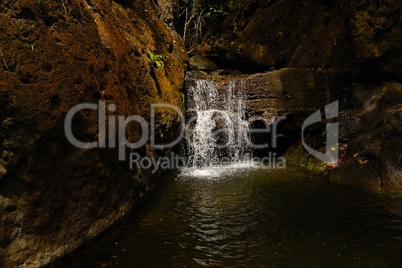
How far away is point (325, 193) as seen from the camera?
222 inches

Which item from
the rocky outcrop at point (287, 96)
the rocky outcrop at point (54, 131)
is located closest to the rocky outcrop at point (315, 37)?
the rocky outcrop at point (287, 96)

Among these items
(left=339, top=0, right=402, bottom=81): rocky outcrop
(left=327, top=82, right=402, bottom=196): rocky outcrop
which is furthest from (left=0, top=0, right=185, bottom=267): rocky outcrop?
(left=339, top=0, right=402, bottom=81): rocky outcrop

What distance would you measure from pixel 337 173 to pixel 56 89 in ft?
19.6

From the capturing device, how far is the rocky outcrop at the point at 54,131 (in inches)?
107

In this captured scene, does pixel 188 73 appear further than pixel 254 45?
No

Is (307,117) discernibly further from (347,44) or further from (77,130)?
(77,130)

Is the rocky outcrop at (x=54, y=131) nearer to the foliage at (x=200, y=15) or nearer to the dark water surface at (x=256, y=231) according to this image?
the dark water surface at (x=256, y=231)

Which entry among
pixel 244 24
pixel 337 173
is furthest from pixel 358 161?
pixel 244 24

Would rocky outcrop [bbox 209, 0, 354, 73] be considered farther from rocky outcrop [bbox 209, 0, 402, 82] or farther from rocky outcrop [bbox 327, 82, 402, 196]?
rocky outcrop [bbox 327, 82, 402, 196]

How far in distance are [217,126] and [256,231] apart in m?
5.01

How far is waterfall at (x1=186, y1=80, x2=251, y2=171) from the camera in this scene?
867 cm

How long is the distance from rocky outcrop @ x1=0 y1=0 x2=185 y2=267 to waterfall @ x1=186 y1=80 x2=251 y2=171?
417cm

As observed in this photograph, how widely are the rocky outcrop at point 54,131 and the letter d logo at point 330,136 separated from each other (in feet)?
18.7

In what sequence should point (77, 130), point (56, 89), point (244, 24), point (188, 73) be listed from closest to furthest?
1. point (56, 89)
2. point (77, 130)
3. point (188, 73)
4. point (244, 24)
